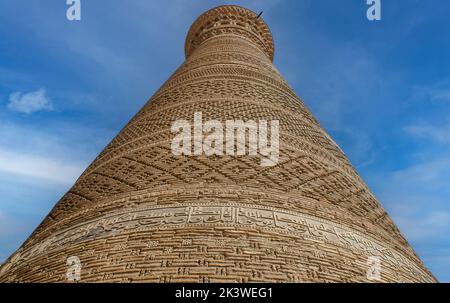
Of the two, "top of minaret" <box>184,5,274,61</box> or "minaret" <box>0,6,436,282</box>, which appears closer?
"minaret" <box>0,6,436,282</box>

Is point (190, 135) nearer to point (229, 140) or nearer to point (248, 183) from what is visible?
point (229, 140)

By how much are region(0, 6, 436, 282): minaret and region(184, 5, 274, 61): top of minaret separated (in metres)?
2.16

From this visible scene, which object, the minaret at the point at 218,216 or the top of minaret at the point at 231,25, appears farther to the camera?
the top of minaret at the point at 231,25

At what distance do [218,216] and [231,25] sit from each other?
364 cm

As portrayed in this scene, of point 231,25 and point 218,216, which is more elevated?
point 231,25

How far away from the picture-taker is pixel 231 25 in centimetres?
491

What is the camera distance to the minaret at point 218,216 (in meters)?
1.47

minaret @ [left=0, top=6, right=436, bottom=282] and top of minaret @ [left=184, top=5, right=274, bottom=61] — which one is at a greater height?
top of minaret @ [left=184, top=5, right=274, bottom=61]

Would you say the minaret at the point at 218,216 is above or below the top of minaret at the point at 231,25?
below

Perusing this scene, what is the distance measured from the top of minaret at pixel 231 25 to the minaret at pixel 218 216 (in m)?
2.16

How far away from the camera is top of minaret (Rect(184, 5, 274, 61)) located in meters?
4.90
